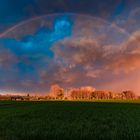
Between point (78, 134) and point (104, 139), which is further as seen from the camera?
point (78, 134)

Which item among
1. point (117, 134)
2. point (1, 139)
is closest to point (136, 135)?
point (117, 134)

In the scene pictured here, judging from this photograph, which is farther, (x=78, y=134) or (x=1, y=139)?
(x=78, y=134)

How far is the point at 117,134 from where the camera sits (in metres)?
15.4

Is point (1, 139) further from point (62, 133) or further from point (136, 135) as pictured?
point (136, 135)

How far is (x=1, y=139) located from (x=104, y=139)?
5.12 meters

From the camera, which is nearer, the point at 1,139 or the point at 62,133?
the point at 1,139

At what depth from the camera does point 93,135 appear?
15219 millimetres

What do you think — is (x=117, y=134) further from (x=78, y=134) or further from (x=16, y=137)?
(x=16, y=137)

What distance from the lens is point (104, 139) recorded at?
14.1 metres

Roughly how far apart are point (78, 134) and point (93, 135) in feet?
2.70

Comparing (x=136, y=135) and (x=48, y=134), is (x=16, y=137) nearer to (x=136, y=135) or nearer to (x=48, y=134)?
(x=48, y=134)

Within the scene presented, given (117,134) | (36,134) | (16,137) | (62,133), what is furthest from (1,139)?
(117,134)

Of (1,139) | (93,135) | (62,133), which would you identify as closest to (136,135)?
(93,135)

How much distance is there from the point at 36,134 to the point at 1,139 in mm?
2069
